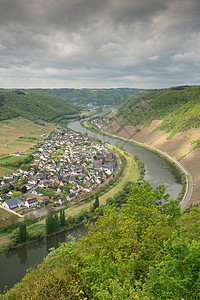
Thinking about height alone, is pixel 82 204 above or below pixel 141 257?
below

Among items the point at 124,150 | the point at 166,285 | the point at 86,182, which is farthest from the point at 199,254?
the point at 124,150

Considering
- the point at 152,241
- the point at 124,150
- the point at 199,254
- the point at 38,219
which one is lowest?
the point at 38,219

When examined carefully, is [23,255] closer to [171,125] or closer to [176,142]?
[176,142]

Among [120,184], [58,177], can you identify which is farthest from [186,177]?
[58,177]

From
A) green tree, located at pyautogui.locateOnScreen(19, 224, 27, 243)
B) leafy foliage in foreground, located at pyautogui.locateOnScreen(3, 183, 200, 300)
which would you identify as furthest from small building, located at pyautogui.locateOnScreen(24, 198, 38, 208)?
leafy foliage in foreground, located at pyautogui.locateOnScreen(3, 183, 200, 300)

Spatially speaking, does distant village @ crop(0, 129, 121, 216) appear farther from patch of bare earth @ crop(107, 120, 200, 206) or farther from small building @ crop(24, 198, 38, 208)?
patch of bare earth @ crop(107, 120, 200, 206)

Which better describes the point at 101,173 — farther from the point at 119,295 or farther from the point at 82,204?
the point at 119,295
